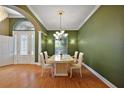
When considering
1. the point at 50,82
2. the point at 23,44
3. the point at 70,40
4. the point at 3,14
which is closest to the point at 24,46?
the point at 23,44

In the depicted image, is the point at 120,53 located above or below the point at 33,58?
above

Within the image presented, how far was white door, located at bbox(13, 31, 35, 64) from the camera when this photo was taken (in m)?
10.5

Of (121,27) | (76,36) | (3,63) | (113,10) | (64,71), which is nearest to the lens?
(121,27)

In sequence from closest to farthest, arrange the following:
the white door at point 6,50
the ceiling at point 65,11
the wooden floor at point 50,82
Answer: the wooden floor at point 50,82, the ceiling at point 65,11, the white door at point 6,50

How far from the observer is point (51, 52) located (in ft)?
43.0

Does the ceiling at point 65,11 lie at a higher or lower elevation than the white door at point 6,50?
higher

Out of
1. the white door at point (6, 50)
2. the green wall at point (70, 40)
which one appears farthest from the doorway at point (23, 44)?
the green wall at point (70, 40)

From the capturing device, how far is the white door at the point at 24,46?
34.4 feet

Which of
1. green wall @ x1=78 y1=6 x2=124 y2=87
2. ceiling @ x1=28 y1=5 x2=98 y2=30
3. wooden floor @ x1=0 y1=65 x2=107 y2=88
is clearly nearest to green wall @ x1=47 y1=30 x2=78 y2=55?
ceiling @ x1=28 y1=5 x2=98 y2=30

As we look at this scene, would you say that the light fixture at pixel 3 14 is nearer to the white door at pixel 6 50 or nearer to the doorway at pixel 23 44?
the doorway at pixel 23 44

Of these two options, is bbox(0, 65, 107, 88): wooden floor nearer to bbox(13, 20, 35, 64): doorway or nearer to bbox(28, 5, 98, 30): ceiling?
bbox(28, 5, 98, 30): ceiling
